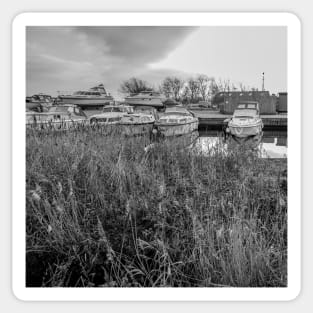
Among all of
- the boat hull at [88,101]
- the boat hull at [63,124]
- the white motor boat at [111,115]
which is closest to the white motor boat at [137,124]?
the white motor boat at [111,115]

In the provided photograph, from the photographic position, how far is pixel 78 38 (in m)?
1.96

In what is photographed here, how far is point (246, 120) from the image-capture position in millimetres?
2105

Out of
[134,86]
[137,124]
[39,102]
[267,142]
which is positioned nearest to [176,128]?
[137,124]

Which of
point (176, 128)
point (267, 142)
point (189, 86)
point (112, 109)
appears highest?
point (189, 86)

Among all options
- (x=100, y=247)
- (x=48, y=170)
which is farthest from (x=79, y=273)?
(x=48, y=170)

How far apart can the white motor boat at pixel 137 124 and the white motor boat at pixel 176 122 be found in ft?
0.20

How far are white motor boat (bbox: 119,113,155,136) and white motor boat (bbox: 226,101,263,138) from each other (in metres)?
0.55

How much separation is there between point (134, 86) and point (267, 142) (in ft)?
3.14

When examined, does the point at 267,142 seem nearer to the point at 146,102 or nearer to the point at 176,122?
the point at 176,122

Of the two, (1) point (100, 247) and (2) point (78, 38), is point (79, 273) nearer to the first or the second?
(1) point (100, 247)

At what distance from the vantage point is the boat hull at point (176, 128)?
7.15 ft

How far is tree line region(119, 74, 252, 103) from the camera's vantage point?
2.02 m

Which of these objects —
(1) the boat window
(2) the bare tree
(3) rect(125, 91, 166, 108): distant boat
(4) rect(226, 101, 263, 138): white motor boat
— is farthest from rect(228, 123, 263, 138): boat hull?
(1) the boat window

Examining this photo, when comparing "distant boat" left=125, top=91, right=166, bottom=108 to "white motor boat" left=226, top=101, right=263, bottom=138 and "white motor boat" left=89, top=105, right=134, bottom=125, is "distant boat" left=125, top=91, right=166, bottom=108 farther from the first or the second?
"white motor boat" left=226, top=101, right=263, bottom=138
